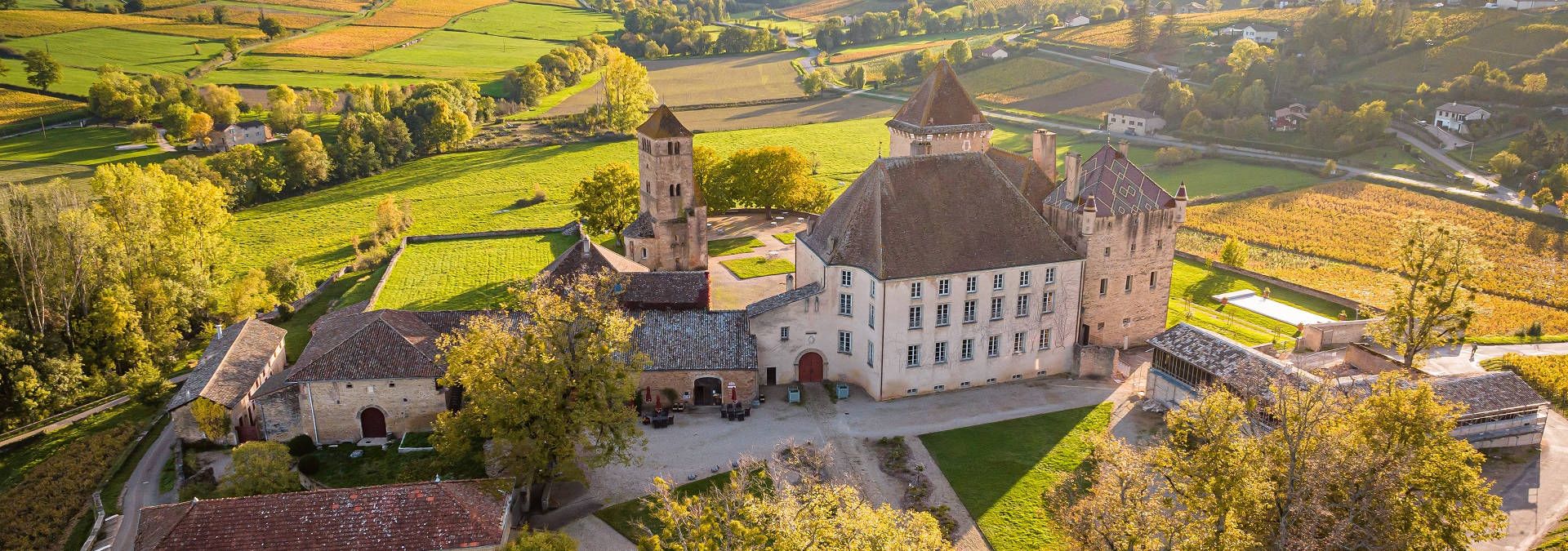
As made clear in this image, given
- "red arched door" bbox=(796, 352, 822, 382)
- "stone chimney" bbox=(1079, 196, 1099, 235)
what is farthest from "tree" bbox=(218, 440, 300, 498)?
"stone chimney" bbox=(1079, 196, 1099, 235)

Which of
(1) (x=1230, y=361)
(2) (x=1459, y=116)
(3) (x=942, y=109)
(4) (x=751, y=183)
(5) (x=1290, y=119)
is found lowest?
(1) (x=1230, y=361)

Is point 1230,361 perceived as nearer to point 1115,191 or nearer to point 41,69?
point 1115,191

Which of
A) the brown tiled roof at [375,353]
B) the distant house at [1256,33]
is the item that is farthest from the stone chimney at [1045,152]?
the distant house at [1256,33]

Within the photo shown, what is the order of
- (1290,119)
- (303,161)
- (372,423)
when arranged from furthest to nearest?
(1290,119) → (303,161) → (372,423)

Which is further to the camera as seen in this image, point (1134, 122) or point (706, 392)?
point (1134, 122)

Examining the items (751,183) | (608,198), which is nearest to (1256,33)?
(751,183)

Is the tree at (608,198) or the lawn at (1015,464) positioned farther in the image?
the tree at (608,198)

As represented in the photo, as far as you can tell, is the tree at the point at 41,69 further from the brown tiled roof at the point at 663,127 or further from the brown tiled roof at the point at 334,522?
the brown tiled roof at the point at 334,522
